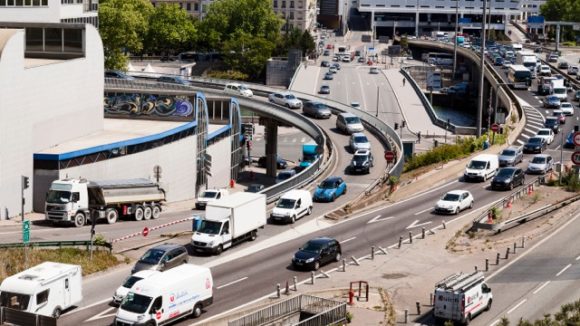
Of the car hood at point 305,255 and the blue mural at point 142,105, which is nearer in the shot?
the car hood at point 305,255

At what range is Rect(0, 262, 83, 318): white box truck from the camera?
40.2 metres

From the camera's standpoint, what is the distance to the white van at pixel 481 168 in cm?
7212

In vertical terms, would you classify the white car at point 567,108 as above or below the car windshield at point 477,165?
above

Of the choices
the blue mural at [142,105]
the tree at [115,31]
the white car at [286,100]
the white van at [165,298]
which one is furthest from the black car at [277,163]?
the white van at [165,298]

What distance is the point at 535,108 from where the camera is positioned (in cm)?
12050

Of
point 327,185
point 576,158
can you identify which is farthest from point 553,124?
point 327,185

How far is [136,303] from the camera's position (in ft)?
131

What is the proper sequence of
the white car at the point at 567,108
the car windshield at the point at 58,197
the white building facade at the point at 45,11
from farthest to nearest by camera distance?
the white car at the point at 567,108 < the white building facade at the point at 45,11 < the car windshield at the point at 58,197

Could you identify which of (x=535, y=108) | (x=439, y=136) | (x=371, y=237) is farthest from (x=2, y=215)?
(x=535, y=108)

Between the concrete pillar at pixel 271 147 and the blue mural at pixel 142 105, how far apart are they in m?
29.0

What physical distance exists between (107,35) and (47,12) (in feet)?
164

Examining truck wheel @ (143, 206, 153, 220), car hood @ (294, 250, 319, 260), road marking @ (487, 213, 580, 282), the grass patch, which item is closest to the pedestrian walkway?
road marking @ (487, 213, 580, 282)

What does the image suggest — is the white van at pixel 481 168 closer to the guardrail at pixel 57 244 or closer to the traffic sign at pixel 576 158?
the traffic sign at pixel 576 158

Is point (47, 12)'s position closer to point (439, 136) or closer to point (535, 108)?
point (439, 136)
